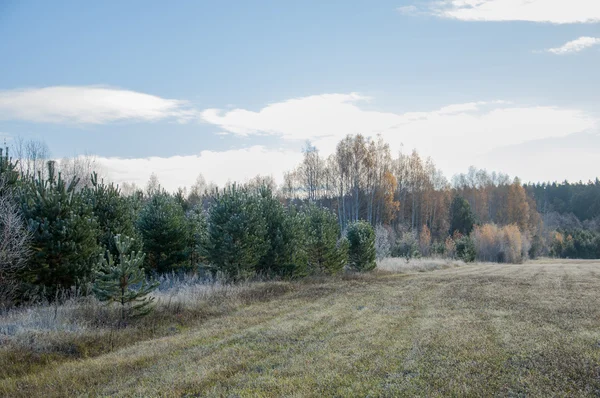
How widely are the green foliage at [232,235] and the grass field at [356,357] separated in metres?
5.05

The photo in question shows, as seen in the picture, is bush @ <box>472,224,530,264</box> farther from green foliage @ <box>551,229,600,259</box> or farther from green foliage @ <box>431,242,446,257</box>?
green foliage @ <box>551,229,600,259</box>

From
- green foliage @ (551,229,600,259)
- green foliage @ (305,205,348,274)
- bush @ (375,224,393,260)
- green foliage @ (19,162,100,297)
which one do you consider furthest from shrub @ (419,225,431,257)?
green foliage @ (19,162,100,297)

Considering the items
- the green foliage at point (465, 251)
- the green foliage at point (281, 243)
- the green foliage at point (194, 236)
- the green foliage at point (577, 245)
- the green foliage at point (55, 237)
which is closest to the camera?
the green foliage at point (55, 237)

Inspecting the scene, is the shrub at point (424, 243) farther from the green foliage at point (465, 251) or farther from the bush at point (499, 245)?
the bush at point (499, 245)

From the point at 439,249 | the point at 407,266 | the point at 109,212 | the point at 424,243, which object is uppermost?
the point at 109,212

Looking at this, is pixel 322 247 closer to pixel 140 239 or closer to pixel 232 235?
pixel 232 235

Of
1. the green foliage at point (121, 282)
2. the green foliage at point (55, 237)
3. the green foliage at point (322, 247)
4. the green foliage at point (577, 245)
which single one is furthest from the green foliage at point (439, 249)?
the green foliage at point (121, 282)

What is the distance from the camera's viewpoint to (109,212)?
16.8 m

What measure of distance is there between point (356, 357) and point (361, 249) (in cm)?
1993

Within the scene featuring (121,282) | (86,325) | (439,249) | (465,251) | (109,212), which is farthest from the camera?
(439,249)

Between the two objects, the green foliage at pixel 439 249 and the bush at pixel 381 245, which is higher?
the bush at pixel 381 245

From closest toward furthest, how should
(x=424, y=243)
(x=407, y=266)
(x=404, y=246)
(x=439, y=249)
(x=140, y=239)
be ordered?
(x=140, y=239), (x=407, y=266), (x=404, y=246), (x=439, y=249), (x=424, y=243)

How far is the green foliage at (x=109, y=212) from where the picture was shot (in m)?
16.5

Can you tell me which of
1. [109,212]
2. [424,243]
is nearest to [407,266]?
[424,243]
